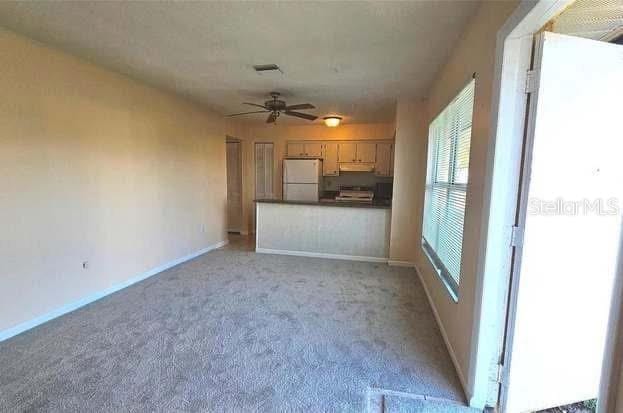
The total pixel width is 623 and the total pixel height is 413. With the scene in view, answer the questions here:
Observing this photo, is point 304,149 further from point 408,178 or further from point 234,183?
point 408,178

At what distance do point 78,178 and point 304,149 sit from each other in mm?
4300

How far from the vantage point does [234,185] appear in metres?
6.49

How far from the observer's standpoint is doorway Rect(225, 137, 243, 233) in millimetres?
6398

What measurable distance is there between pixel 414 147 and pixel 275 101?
2.17 metres

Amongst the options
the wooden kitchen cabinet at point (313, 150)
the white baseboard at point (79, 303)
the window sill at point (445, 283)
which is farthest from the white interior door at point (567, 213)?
the wooden kitchen cabinet at point (313, 150)

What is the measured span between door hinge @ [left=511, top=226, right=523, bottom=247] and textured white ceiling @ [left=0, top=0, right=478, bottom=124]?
151 centimetres

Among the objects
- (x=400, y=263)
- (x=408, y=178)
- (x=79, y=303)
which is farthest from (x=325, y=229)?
(x=79, y=303)

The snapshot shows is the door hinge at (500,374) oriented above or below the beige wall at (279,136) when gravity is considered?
below

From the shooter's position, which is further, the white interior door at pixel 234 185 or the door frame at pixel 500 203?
the white interior door at pixel 234 185

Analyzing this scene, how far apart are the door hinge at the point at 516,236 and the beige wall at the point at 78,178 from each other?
12.0ft

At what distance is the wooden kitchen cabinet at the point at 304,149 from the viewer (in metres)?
6.28

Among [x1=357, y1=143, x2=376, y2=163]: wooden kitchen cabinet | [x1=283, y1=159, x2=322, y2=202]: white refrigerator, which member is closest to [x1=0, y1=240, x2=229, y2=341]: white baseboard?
[x1=283, y1=159, x2=322, y2=202]: white refrigerator

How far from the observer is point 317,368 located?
196cm

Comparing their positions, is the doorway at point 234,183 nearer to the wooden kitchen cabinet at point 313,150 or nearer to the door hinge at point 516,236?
the wooden kitchen cabinet at point 313,150
